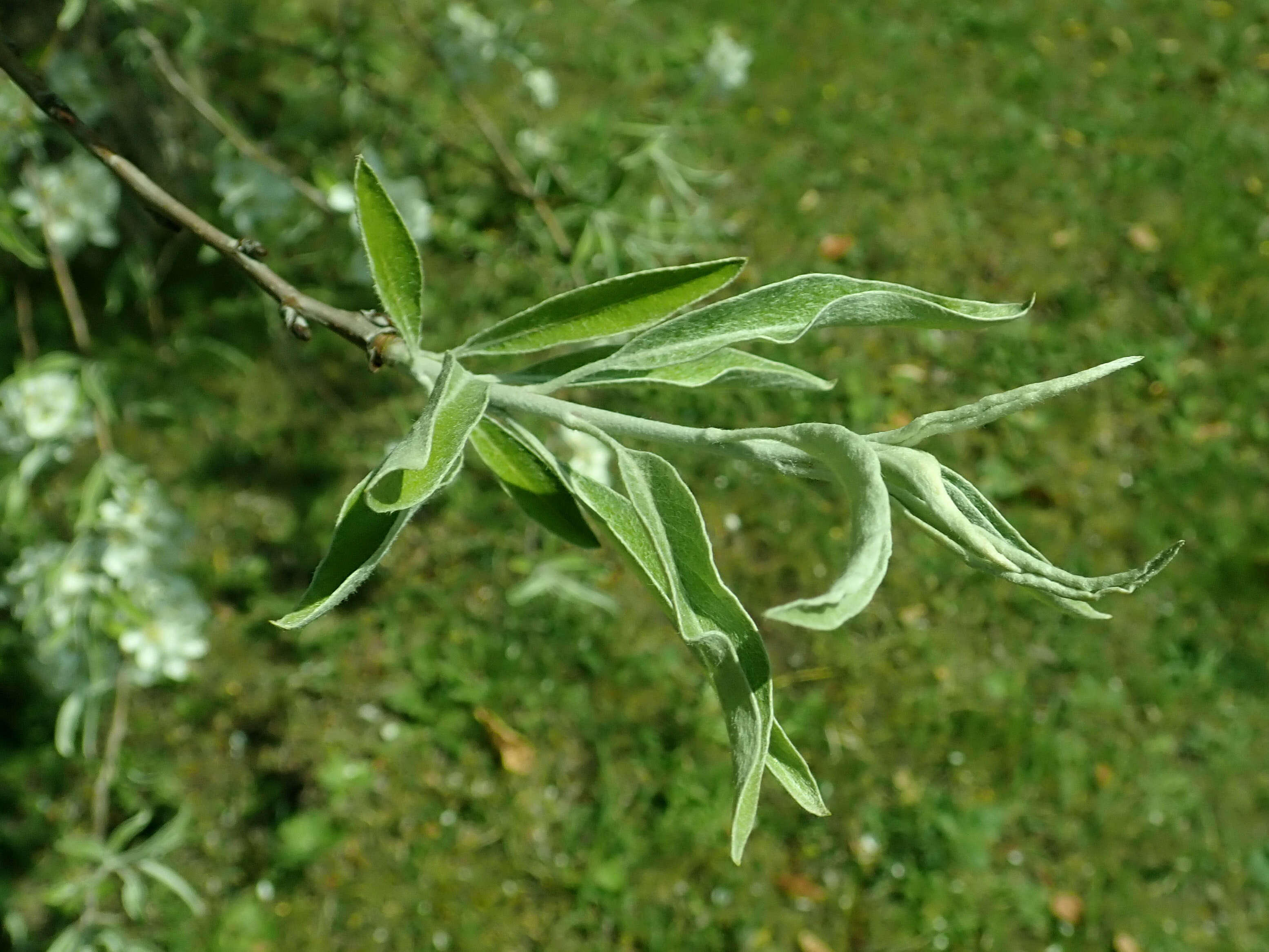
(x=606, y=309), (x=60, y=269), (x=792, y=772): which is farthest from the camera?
(x=60, y=269)

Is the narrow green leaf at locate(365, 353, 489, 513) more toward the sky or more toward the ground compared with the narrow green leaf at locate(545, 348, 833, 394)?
more toward the sky

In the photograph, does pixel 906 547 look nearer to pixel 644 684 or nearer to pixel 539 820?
pixel 644 684

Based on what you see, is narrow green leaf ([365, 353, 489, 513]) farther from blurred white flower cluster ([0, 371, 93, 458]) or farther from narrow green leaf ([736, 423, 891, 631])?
blurred white flower cluster ([0, 371, 93, 458])

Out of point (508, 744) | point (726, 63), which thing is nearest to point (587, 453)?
point (508, 744)

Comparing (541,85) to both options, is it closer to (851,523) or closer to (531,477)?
(531,477)

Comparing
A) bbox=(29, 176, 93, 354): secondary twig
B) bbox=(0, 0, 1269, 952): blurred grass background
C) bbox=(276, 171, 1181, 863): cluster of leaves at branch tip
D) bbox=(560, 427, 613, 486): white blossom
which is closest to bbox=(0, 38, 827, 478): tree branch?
bbox=(276, 171, 1181, 863): cluster of leaves at branch tip

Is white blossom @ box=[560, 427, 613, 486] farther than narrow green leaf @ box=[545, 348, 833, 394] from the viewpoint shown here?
Yes

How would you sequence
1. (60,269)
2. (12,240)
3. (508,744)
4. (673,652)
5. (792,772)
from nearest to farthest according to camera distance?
(792,772) → (12,240) → (60,269) → (508,744) → (673,652)

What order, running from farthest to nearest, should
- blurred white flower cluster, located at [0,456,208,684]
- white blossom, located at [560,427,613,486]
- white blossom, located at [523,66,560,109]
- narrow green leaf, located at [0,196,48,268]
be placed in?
white blossom, located at [523,66,560,109], white blossom, located at [560,427,613,486], blurred white flower cluster, located at [0,456,208,684], narrow green leaf, located at [0,196,48,268]
